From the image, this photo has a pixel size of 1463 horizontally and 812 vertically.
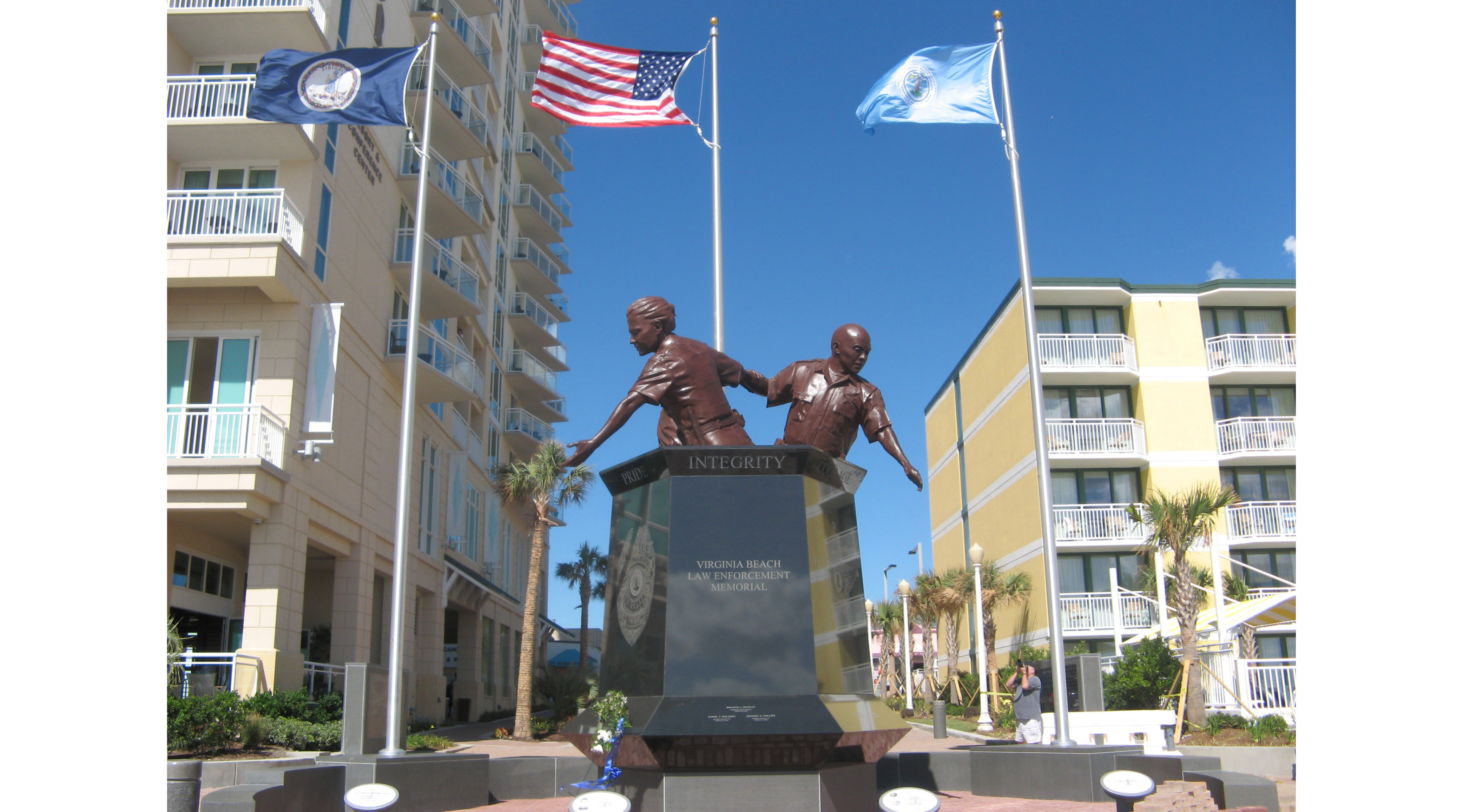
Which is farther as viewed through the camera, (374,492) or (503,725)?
(503,725)

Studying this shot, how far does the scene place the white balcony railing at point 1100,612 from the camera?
113 feet

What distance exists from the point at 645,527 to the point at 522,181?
4708 cm


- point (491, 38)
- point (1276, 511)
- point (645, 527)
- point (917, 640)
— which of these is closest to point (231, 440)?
point (645, 527)

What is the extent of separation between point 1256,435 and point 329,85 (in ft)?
110

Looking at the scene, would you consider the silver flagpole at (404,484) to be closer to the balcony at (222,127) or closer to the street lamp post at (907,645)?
the balcony at (222,127)

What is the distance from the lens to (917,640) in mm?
100375

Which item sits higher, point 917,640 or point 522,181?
point 522,181

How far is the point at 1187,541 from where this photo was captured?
80.9 ft

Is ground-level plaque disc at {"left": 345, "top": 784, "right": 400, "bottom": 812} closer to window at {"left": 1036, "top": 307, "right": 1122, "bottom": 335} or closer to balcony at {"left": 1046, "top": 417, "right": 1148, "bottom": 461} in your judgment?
balcony at {"left": 1046, "top": 417, "right": 1148, "bottom": 461}

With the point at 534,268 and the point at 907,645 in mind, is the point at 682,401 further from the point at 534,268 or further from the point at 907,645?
the point at 534,268

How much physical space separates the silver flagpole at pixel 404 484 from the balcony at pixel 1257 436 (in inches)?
1233

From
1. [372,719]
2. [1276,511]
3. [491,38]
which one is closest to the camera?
[372,719]

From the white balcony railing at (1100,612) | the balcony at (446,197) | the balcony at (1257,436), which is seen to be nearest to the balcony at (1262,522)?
the balcony at (1257,436)

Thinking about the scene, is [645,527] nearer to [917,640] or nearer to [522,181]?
[522,181]
